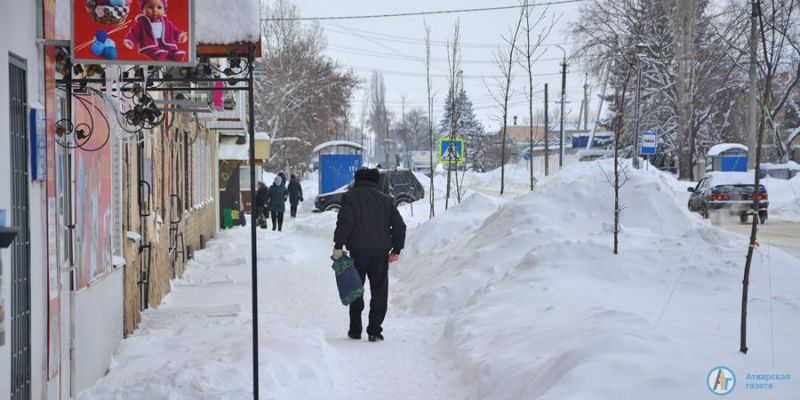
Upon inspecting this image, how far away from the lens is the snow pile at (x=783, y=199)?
2395cm

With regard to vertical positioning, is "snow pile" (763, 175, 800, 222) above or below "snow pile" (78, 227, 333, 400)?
above

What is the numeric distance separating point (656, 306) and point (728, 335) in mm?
1328

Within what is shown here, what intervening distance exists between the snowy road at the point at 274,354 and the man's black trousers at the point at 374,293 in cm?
19

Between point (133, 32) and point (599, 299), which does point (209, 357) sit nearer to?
point (133, 32)

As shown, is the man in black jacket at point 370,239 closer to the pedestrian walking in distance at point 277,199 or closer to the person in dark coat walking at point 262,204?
the pedestrian walking in distance at point 277,199

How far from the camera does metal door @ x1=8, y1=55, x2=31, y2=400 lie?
4543mm

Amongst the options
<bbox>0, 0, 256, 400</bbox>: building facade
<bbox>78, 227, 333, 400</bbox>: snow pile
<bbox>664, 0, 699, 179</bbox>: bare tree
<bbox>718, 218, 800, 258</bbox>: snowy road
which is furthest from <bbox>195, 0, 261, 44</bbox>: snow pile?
<bbox>664, 0, 699, 179</bbox>: bare tree

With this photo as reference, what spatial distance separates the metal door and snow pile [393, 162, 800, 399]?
283cm

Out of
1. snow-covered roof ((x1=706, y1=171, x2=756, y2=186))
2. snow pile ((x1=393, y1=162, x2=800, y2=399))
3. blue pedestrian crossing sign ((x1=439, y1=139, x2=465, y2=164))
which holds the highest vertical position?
blue pedestrian crossing sign ((x1=439, y1=139, x2=465, y2=164))

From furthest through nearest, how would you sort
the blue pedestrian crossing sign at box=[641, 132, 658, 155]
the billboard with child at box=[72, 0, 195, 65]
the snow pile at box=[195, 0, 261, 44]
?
1. the blue pedestrian crossing sign at box=[641, 132, 658, 155]
2. the snow pile at box=[195, 0, 261, 44]
3. the billboard with child at box=[72, 0, 195, 65]

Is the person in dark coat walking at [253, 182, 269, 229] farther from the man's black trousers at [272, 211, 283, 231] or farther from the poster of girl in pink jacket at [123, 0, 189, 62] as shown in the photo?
the poster of girl in pink jacket at [123, 0, 189, 62]

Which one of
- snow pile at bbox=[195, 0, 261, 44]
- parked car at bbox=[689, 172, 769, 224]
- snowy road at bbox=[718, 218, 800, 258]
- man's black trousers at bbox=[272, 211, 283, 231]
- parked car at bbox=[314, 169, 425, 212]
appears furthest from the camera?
parked car at bbox=[314, 169, 425, 212]

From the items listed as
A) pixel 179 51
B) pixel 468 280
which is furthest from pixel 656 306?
pixel 179 51

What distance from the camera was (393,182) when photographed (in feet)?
96.2
